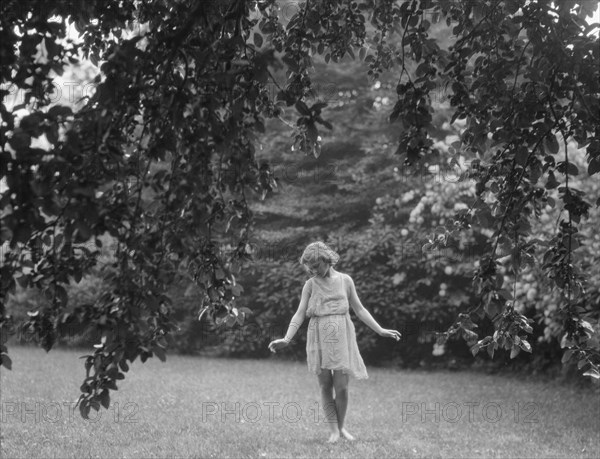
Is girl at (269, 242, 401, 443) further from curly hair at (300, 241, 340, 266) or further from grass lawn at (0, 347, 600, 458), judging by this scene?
grass lawn at (0, 347, 600, 458)

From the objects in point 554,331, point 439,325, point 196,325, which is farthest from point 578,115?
point 196,325

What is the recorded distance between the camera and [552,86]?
3455 mm

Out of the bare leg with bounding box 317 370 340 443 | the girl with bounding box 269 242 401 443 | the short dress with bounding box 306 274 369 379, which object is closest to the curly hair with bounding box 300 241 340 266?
the girl with bounding box 269 242 401 443

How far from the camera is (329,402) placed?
250 inches

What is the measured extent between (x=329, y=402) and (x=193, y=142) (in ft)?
13.9

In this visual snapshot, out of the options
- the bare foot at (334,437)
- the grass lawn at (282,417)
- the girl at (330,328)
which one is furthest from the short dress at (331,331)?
the grass lawn at (282,417)

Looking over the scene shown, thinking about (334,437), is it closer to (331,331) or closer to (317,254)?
(331,331)

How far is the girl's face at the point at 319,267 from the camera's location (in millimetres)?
6188

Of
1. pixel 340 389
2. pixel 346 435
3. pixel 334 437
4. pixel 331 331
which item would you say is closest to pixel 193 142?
pixel 331 331

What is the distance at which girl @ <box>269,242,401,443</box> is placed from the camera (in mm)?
6180

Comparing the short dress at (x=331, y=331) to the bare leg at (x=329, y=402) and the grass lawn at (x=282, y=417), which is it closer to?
the bare leg at (x=329, y=402)

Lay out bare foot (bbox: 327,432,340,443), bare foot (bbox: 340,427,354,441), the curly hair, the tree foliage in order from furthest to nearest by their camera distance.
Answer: bare foot (bbox: 340,427,354,441) < bare foot (bbox: 327,432,340,443) < the curly hair < the tree foliage

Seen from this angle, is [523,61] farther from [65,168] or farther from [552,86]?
[65,168]

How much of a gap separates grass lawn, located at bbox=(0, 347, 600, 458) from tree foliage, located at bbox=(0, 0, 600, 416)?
289 centimetres
